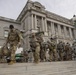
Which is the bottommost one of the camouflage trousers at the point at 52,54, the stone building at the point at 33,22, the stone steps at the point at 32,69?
the stone steps at the point at 32,69

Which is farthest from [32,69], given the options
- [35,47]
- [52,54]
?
[52,54]

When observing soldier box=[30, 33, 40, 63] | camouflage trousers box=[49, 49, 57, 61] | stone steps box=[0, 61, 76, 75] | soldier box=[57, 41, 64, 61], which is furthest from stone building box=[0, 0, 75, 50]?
stone steps box=[0, 61, 76, 75]

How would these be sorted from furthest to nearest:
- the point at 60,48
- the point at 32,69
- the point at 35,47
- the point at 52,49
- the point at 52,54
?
the point at 60,48 → the point at 52,54 → the point at 52,49 → the point at 35,47 → the point at 32,69

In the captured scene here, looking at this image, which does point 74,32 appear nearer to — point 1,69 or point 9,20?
point 9,20

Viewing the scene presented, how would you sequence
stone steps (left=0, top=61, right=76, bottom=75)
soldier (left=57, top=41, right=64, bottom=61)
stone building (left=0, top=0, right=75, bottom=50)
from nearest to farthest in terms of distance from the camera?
stone steps (left=0, top=61, right=76, bottom=75)
soldier (left=57, top=41, right=64, bottom=61)
stone building (left=0, top=0, right=75, bottom=50)

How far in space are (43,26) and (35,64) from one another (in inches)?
989

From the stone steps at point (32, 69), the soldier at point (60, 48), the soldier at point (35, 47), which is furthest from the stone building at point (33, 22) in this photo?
the stone steps at point (32, 69)

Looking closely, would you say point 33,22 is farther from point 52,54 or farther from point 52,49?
point 52,49

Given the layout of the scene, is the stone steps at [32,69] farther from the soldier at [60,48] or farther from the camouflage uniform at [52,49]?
the soldier at [60,48]

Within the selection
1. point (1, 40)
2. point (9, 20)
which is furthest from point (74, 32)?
point (1, 40)

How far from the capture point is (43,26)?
2972 centimetres

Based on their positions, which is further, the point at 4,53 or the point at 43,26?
the point at 43,26

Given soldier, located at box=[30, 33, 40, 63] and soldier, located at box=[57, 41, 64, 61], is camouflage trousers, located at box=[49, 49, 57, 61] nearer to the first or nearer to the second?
soldier, located at box=[57, 41, 64, 61]

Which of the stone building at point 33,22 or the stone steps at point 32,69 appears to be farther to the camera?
the stone building at point 33,22
